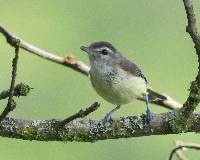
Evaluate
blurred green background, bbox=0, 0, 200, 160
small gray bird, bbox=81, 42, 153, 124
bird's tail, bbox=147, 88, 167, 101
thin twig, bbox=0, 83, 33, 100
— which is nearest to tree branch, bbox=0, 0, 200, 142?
thin twig, bbox=0, 83, 33, 100

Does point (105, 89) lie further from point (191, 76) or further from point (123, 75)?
point (191, 76)

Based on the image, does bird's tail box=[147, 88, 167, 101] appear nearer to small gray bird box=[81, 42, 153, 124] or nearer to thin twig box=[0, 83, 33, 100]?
small gray bird box=[81, 42, 153, 124]

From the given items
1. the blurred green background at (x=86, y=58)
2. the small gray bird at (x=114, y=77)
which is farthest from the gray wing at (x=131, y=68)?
the blurred green background at (x=86, y=58)

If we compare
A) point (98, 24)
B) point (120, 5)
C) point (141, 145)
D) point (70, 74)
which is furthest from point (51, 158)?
point (120, 5)

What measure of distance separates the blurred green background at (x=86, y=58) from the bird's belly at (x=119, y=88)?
1.50 meters

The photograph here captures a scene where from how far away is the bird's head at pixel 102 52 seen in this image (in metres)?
2.91

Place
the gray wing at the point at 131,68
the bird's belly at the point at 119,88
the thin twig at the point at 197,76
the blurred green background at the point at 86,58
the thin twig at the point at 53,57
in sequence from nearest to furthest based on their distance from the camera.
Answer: the thin twig at the point at 197,76 < the thin twig at the point at 53,57 < the bird's belly at the point at 119,88 < the gray wing at the point at 131,68 < the blurred green background at the point at 86,58

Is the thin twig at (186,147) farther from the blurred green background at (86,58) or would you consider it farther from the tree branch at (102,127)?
the blurred green background at (86,58)

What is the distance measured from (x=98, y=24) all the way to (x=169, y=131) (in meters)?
3.60

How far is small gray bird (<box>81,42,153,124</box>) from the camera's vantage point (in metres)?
2.66

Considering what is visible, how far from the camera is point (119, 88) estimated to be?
8.80 feet

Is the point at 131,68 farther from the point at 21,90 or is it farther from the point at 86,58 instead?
the point at 86,58

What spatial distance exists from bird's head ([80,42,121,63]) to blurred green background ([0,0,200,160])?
1.28m

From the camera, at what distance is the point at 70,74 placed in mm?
5309
